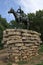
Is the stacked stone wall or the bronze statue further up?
the bronze statue

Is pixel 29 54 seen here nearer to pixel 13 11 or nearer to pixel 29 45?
pixel 29 45

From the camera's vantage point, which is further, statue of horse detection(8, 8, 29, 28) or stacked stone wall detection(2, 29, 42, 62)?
statue of horse detection(8, 8, 29, 28)

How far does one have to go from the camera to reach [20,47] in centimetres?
2233

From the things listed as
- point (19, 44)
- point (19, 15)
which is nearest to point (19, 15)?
point (19, 15)

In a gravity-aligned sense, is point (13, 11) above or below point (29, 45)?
above

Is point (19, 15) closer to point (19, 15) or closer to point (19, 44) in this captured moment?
point (19, 15)

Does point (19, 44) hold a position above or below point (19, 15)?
below

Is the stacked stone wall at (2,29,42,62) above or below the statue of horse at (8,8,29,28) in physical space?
below

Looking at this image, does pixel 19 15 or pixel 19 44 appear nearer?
pixel 19 44

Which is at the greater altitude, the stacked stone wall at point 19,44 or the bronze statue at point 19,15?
the bronze statue at point 19,15

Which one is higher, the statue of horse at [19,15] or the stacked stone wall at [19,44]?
the statue of horse at [19,15]

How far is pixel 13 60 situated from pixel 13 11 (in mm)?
4780

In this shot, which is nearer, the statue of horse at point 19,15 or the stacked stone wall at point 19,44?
the stacked stone wall at point 19,44

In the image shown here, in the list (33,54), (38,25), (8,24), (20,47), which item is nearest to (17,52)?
(20,47)
